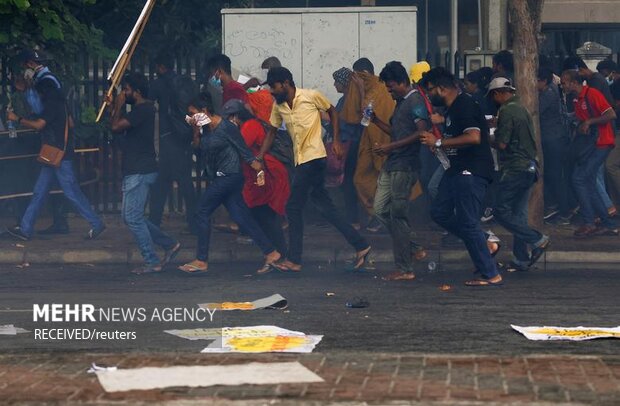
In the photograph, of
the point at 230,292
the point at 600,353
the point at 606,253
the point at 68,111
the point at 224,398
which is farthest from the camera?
the point at 68,111

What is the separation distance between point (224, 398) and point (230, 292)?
192 inches

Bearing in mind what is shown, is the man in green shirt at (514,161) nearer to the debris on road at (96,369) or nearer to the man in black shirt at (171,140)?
the man in black shirt at (171,140)

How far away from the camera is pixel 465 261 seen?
46.8 ft

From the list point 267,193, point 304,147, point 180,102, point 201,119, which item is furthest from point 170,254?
point 180,102

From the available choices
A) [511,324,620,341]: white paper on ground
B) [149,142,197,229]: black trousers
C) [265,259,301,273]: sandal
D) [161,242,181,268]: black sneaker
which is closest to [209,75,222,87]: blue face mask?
[149,142,197,229]: black trousers

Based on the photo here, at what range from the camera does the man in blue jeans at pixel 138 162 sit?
1366cm

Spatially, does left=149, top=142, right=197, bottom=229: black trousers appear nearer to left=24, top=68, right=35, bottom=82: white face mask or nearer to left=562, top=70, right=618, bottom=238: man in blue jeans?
left=24, top=68, right=35, bottom=82: white face mask

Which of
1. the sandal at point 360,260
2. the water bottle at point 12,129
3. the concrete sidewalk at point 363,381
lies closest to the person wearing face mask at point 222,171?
the sandal at point 360,260

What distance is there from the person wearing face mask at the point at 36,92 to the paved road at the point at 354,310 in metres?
1.85

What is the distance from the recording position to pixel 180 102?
51.2 feet

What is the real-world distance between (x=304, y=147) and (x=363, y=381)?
566cm

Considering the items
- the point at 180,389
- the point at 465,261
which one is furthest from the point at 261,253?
the point at 180,389

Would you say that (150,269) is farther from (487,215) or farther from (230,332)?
(487,215)

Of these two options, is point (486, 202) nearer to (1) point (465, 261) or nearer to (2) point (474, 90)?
(2) point (474, 90)
